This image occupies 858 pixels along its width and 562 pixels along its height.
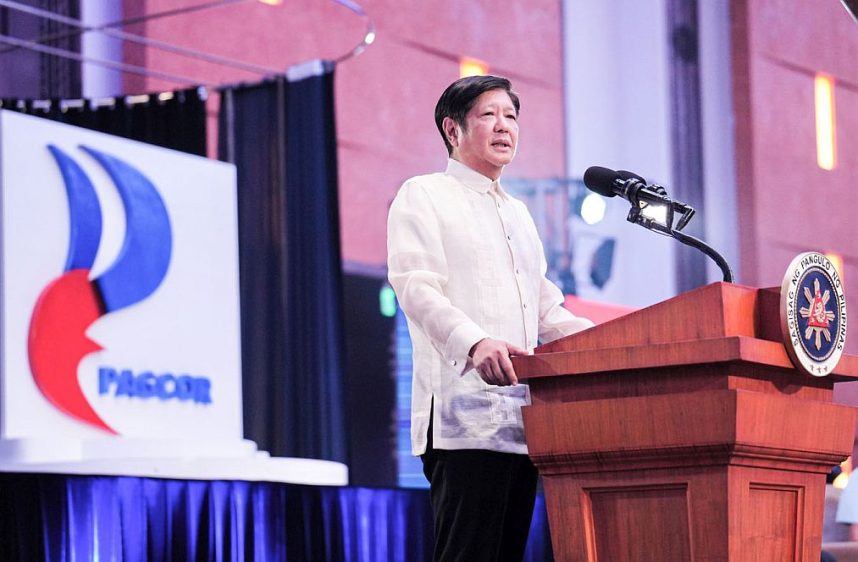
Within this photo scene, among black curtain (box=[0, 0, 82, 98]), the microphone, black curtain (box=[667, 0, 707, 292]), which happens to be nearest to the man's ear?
the microphone

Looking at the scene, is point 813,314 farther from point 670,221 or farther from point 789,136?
point 789,136

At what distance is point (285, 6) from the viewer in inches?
257

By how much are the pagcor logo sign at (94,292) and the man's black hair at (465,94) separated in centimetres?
263

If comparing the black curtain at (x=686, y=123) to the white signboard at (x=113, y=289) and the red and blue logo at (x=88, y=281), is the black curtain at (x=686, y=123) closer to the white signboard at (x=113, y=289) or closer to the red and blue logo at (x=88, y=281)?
the white signboard at (x=113, y=289)

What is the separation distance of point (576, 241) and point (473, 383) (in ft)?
20.7

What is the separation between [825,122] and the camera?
873 centimetres

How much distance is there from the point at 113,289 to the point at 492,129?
2815mm

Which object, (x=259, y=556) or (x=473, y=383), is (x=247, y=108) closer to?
(x=259, y=556)

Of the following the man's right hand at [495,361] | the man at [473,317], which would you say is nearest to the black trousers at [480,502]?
the man at [473,317]

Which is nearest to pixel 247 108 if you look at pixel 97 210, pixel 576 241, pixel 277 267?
pixel 277 267

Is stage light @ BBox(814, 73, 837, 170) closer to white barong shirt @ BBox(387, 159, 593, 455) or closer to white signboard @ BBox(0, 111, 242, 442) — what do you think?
white signboard @ BBox(0, 111, 242, 442)

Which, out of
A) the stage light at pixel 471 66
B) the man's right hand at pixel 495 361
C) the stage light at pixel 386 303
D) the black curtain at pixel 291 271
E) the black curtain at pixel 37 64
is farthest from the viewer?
the stage light at pixel 471 66

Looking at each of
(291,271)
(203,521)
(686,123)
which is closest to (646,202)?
(203,521)

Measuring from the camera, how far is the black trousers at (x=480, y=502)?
177 centimetres
